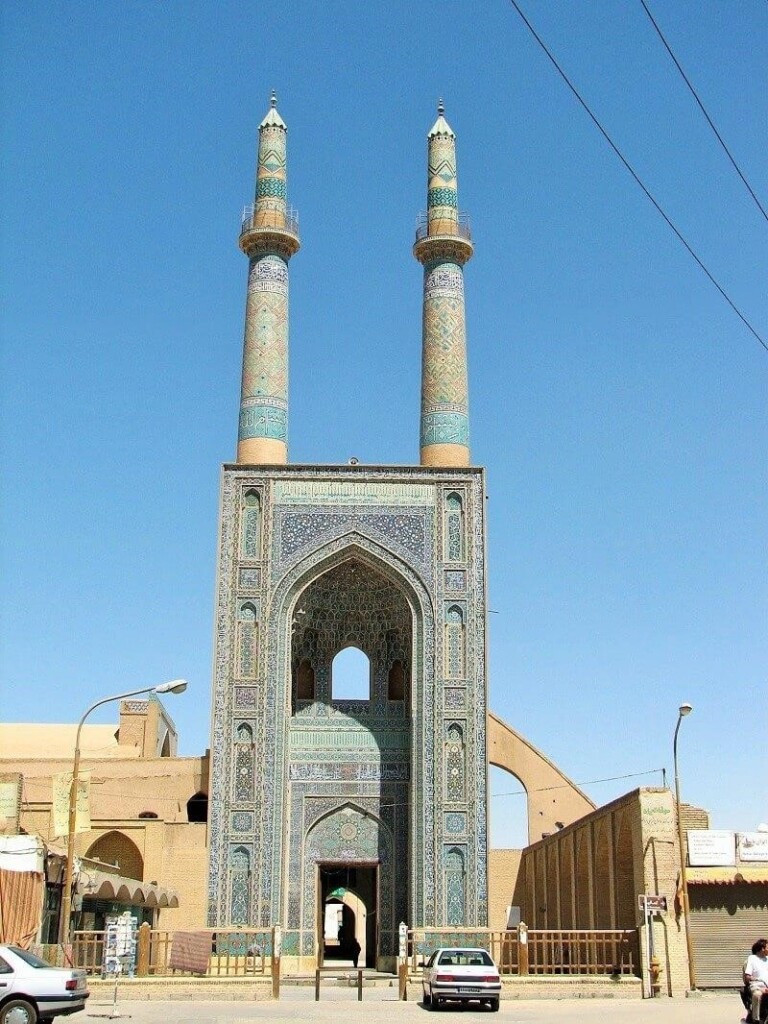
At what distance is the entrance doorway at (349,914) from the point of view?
25781 mm

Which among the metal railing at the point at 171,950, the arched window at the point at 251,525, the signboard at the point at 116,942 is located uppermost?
the arched window at the point at 251,525

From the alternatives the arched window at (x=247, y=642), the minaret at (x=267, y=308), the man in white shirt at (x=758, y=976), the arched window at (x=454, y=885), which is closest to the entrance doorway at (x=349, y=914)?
the arched window at (x=454, y=885)

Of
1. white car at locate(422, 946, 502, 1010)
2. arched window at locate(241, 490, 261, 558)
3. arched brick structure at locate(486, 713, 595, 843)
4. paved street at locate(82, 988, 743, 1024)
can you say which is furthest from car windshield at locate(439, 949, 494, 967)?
arched brick structure at locate(486, 713, 595, 843)

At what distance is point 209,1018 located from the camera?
14.1 m

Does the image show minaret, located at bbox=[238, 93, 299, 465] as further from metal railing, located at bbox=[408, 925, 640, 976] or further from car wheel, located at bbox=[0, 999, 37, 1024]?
car wheel, located at bbox=[0, 999, 37, 1024]

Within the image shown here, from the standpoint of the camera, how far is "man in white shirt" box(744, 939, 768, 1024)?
34.0ft

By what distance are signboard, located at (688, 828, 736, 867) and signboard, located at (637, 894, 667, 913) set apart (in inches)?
43.0

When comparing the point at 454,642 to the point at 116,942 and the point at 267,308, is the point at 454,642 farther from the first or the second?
the point at 116,942

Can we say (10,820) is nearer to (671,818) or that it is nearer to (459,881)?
(459,881)

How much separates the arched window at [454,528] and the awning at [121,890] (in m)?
8.60

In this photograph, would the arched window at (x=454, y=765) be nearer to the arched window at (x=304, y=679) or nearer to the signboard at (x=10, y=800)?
the arched window at (x=304, y=679)

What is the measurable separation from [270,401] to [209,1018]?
1520 cm

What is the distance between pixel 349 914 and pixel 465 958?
99.8 feet

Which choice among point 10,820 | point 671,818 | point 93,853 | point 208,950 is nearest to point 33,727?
point 93,853
